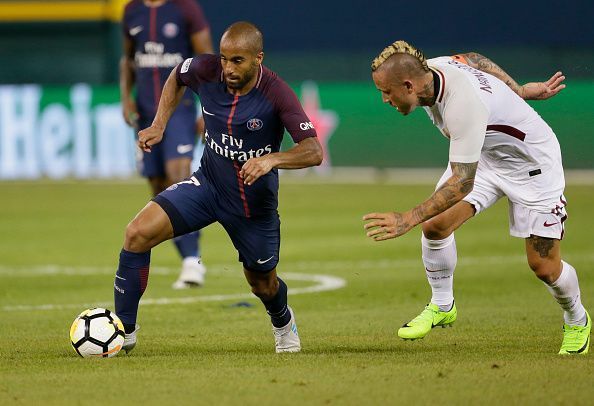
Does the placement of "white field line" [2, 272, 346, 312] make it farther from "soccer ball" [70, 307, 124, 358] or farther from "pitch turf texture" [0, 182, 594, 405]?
"soccer ball" [70, 307, 124, 358]

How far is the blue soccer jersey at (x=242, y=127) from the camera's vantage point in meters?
7.90

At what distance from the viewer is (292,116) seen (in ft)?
25.6

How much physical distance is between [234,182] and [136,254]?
75 centimetres

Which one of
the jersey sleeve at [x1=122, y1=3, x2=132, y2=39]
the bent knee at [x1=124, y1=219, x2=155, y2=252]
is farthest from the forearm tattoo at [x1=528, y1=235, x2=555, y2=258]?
the jersey sleeve at [x1=122, y1=3, x2=132, y2=39]

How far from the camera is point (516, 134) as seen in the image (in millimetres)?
8039

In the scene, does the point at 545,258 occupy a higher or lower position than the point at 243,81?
lower

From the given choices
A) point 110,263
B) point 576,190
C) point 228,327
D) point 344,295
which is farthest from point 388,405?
point 576,190

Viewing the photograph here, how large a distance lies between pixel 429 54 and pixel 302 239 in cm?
1402

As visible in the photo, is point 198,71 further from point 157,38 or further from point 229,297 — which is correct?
point 157,38

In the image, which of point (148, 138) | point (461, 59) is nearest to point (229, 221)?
point (148, 138)

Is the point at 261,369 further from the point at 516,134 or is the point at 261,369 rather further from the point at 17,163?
the point at 17,163

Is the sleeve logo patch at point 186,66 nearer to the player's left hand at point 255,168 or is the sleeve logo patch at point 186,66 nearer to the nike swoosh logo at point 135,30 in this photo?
the player's left hand at point 255,168

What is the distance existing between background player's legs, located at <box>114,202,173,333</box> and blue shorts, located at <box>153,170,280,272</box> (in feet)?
0.35

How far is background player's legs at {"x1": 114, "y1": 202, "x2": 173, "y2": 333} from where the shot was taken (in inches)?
310
